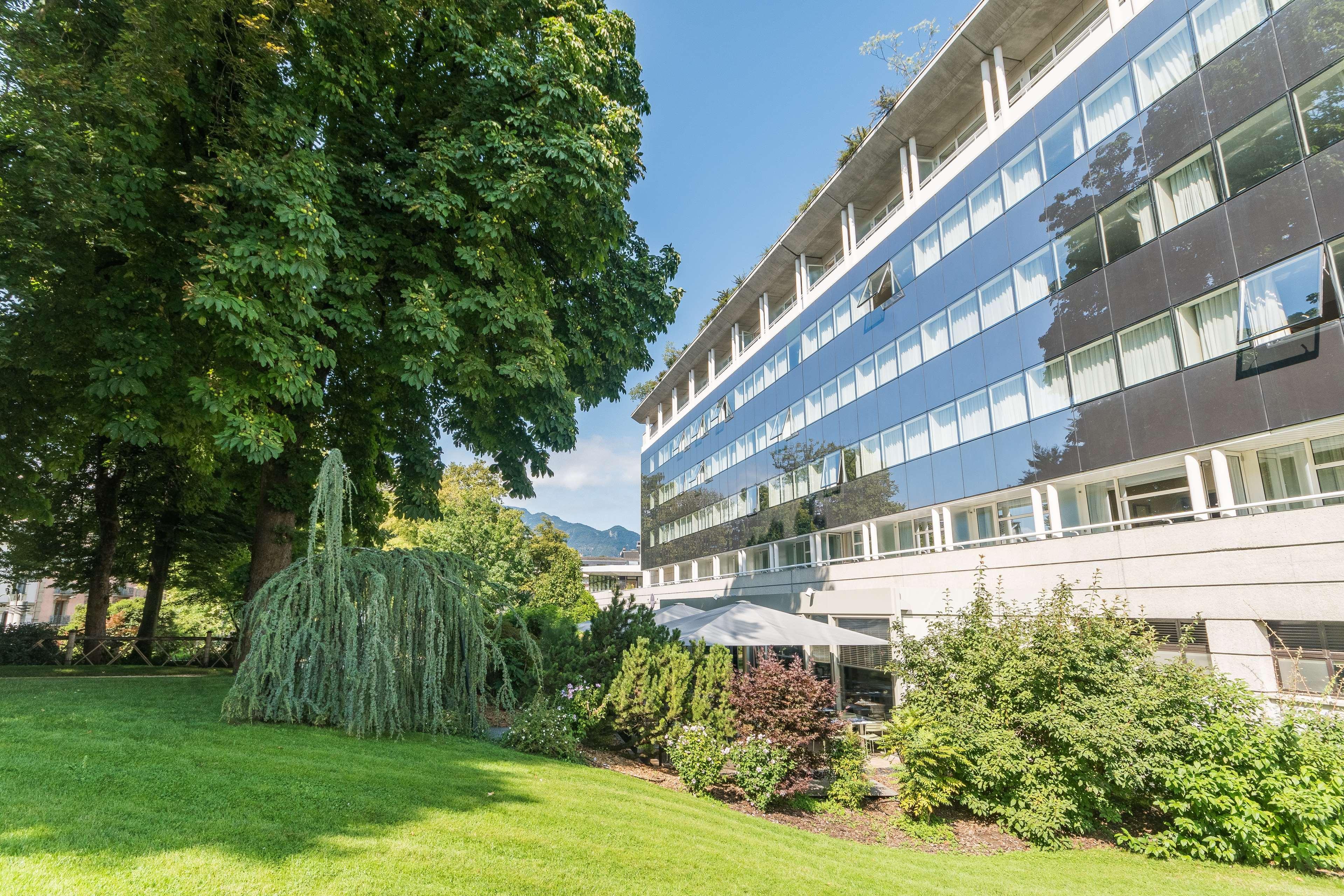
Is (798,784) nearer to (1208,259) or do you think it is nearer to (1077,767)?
(1077,767)

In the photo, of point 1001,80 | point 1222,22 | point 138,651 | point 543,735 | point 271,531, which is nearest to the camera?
point 543,735

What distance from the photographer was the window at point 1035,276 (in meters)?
17.1

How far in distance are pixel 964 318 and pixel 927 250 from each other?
3.31m

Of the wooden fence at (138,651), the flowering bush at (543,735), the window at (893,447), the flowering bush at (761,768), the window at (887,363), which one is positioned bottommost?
the flowering bush at (761,768)

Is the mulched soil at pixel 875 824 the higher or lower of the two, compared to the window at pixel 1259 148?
lower

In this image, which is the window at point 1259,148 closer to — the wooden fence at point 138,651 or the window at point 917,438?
the window at point 917,438

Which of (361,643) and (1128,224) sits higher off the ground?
(1128,224)

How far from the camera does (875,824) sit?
30.6ft

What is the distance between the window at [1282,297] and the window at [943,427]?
774cm

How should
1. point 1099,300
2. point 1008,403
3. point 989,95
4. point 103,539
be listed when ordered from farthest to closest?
point 989,95 < point 103,539 < point 1008,403 < point 1099,300

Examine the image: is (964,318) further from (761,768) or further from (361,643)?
(361,643)

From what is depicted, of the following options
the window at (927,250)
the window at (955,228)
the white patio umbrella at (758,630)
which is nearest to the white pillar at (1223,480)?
the white patio umbrella at (758,630)

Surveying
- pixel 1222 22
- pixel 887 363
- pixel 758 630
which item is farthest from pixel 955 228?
pixel 758 630

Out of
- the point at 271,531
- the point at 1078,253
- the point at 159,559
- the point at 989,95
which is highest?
the point at 989,95
